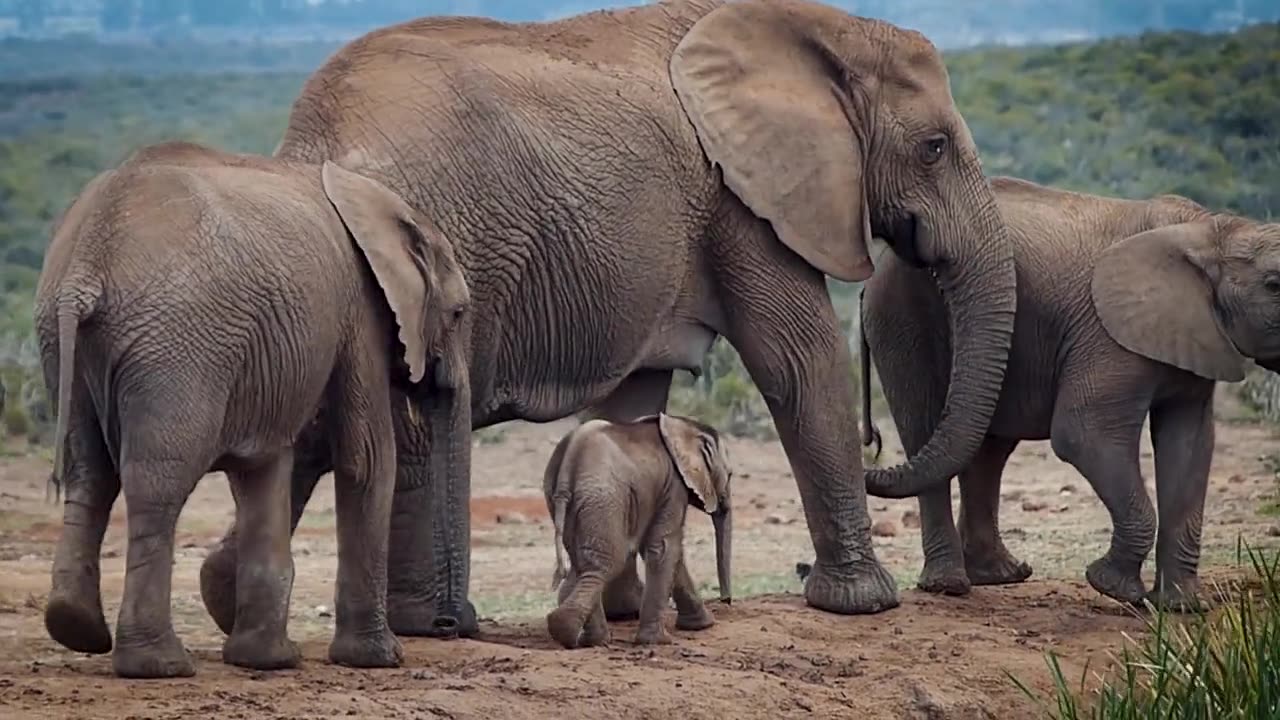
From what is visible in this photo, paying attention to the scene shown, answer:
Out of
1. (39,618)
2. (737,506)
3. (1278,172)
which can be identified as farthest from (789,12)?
(1278,172)

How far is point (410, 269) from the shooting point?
924 centimetres

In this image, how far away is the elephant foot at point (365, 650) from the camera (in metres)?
9.35

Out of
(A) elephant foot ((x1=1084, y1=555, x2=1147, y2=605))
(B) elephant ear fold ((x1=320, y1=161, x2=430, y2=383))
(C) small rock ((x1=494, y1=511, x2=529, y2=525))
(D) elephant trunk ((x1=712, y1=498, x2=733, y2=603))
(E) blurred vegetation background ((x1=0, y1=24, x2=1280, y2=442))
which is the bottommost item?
(C) small rock ((x1=494, y1=511, x2=529, y2=525))

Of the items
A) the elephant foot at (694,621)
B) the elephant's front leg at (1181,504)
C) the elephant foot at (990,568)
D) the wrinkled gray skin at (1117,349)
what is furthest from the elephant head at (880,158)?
the elephant foot at (694,621)

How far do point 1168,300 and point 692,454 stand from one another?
2.31 metres

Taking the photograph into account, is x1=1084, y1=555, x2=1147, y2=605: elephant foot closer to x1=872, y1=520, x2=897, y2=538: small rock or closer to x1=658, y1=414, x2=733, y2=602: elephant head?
x1=658, y1=414, x2=733, y2=602: elephant head

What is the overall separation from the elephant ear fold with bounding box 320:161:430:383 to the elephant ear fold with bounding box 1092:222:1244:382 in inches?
130

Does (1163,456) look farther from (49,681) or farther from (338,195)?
(49,681)

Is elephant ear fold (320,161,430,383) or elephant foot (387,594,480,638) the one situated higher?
elephant ear fold (320,161,430,383)

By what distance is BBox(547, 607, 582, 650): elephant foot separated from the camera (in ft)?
32.3

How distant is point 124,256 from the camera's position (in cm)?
830

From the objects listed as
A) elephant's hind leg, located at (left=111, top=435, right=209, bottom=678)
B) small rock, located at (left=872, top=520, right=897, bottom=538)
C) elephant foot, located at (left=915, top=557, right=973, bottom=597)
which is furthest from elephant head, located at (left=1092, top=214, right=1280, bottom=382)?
elephant's hind leg, located at (left=111, top=435, right=209, bottom=678)

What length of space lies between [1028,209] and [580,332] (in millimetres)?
2276

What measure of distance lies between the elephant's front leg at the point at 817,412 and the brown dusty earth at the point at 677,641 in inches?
6.7
